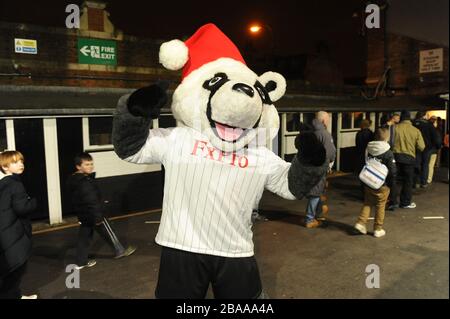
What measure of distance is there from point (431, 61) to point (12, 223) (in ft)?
45.8

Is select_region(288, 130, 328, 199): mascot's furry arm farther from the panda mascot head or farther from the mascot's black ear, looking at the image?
the mascot's black ear

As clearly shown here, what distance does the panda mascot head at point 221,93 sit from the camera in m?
2.11

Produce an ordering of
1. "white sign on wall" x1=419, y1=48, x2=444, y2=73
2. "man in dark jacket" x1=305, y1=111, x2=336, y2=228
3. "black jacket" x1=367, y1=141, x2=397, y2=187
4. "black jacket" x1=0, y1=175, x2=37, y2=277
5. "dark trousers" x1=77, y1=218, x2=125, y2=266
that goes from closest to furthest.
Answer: "black jacket" x1=0, y1=175, x2=37, y2=277 < "dark trousers" x1=77, y1=218, x2=125, y2=266 < "black jacket" x1=367, y1=141, x2=397, y2=187 < "man in dark jacket" x1=305, y1=111, x2=336, y2=228 < "white sign on wall" x1=419, y1=48, x2=444, y2=73

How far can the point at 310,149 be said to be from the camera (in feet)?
6.96

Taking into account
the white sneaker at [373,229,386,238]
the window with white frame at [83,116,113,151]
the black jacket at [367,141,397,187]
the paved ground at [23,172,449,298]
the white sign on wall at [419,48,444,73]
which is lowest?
the paved ground at [23,172,449,298]

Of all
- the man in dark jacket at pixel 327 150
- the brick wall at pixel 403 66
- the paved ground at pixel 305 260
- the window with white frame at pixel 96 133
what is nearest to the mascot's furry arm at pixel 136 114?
the paved ground at pixel 305 260

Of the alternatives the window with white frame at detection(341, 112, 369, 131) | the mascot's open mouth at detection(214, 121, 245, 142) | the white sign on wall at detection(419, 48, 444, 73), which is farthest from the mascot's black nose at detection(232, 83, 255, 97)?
the white sign on wall at detection(419, 48, 444, 73)

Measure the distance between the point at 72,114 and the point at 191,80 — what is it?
4.19m

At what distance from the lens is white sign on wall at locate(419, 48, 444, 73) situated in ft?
44.6

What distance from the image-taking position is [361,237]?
19.4 feet

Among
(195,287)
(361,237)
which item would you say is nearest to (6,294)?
(195,287)

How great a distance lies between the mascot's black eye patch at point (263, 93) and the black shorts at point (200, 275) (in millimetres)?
928

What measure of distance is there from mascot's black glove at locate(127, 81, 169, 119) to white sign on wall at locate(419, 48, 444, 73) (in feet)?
45.9

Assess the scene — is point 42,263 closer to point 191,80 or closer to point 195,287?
point 195,287
